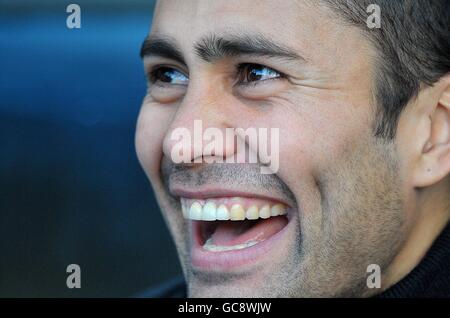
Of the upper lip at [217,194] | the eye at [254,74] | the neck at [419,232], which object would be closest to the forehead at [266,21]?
the eye at [254,74]

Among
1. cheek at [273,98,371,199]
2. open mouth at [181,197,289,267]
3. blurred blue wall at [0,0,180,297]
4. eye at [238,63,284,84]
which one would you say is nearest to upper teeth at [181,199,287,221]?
open mouth at [181,197,289,267]

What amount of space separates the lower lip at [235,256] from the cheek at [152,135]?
0.25 m

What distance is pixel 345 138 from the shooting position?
189cm

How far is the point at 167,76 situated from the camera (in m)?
2.17

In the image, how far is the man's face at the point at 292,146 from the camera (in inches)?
74.3

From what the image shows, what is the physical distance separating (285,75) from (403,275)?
586mm

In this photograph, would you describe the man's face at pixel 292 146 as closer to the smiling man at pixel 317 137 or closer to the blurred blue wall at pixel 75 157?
the smiling man at pixel 317 137

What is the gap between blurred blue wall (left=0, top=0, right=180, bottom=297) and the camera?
327 centimetres

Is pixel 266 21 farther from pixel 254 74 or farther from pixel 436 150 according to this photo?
pixel 436 150

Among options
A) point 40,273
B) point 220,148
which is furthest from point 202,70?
point 40,273

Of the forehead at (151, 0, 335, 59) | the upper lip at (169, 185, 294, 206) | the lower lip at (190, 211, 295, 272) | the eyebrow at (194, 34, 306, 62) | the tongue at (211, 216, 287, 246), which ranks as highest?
the forehead at (151, 0, 335, 59)

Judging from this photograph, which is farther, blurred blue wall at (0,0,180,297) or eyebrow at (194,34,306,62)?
blurred blue wall at (0,0,180,297)

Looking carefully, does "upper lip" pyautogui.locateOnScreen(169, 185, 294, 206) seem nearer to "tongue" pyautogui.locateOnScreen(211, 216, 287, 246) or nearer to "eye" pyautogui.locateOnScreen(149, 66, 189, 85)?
"tongue" pyautogui.locateOnScreen(211, 216, 287, 246)
